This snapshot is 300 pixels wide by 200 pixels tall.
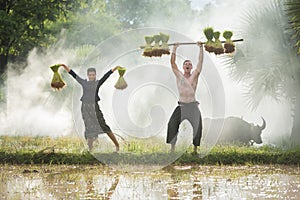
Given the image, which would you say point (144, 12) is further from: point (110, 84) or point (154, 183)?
point (154, 183)

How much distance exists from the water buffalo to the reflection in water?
131 inches

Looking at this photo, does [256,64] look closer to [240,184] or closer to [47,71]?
[240,184]

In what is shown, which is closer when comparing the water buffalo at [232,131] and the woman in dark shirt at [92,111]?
the woman in dark shirt at [92,111]

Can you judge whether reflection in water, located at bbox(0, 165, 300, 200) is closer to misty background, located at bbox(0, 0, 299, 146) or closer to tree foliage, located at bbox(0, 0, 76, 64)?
misty background, located at bbox(0, 0, 299, 146)

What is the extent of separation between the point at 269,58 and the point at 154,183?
5774mm

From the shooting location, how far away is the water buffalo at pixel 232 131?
13086mm

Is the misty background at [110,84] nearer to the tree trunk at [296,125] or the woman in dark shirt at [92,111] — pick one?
the woman in dark shirt at [92,111]

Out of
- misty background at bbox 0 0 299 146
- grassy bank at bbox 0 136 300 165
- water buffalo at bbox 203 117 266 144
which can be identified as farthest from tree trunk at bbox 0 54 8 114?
grassy bank at bbox 0 136 300 165

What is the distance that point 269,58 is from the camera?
12922 millimetres

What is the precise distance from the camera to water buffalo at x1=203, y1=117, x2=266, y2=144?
1309 cm

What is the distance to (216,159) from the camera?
10.1 meters

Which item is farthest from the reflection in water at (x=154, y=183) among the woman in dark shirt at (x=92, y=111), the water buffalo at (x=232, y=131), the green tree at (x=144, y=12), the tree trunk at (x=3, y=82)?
the green tree at (x=144, y=12)

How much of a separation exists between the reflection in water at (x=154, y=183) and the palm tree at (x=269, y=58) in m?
3.45

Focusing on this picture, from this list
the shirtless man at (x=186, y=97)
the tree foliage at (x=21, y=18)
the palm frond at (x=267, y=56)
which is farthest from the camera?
the tree foliage at (x=21, y=18)
